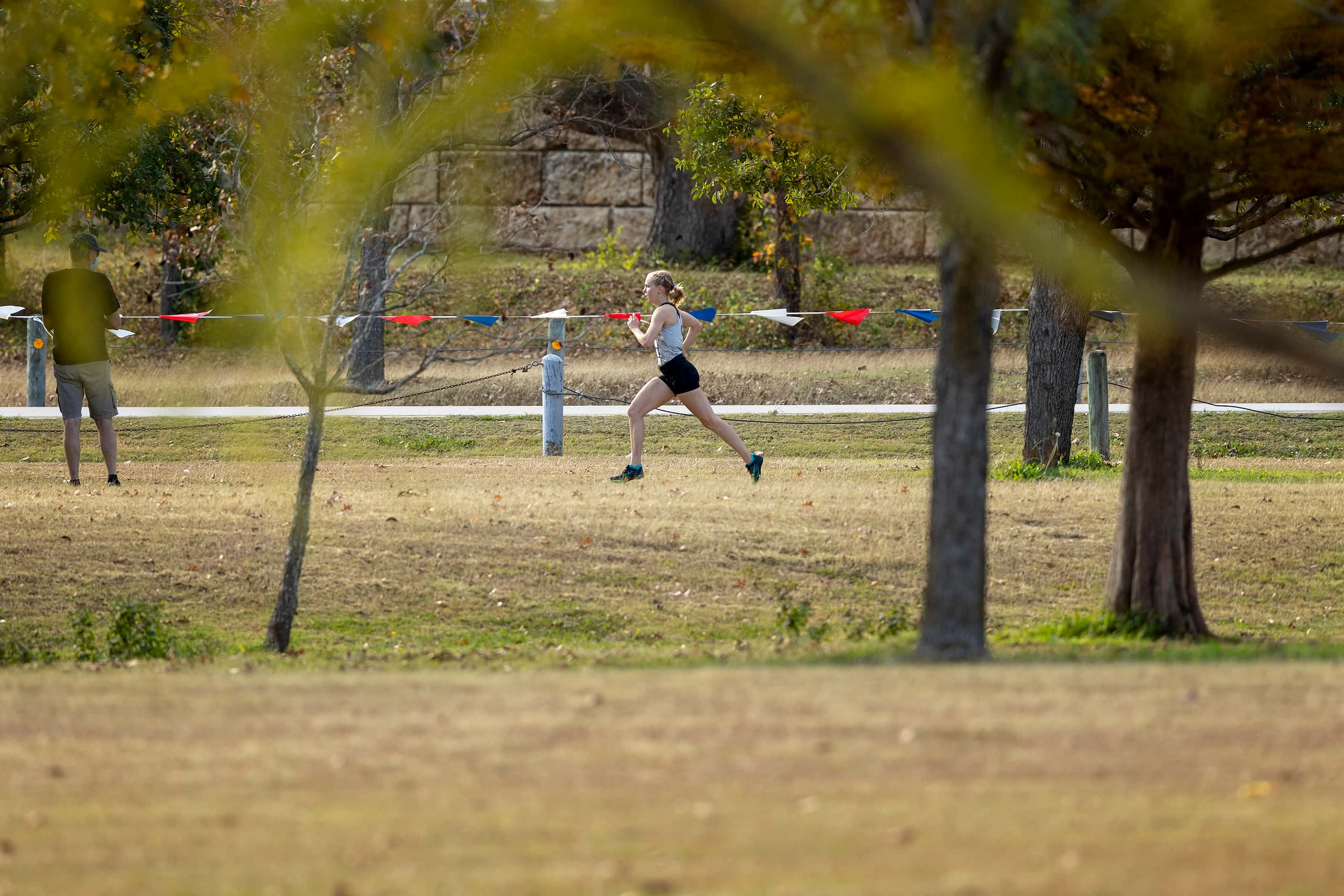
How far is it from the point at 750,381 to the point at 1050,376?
7.23 metres

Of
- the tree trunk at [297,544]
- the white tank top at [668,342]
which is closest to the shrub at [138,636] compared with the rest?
the tree trunk at [297,544]

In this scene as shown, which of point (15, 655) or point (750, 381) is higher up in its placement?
point (750, 381)

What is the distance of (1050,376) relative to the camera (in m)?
15.4

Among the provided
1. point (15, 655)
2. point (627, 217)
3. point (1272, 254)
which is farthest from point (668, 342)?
point (627, 217)

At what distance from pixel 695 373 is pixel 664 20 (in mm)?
6584

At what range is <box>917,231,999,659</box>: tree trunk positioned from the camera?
272 inches

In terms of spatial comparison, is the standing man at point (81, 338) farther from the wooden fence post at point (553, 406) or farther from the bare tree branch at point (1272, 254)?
the bare tree branch at point (1272, 254)

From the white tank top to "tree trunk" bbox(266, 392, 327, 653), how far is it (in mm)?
4455

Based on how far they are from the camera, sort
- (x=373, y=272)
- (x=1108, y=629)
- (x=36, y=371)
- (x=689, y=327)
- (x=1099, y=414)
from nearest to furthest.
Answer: (x=1108, y=629) < (x=373, y=272) < (x=689, y=327) < (x=1099, y=414) < (x=36, y=371)

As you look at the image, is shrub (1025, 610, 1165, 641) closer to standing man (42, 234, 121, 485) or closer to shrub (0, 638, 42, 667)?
shrub (0, 638, 42, 667)

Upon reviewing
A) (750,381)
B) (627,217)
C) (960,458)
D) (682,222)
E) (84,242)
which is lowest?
(960,458)

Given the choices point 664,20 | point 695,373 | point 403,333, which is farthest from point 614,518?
point 403,333

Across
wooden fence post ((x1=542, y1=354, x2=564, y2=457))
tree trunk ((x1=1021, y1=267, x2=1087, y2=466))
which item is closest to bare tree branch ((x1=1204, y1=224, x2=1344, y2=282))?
tree trunk ((x1=1021, y1=267, x2=1087, y2=466))

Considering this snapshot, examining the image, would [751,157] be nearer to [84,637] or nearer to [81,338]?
A: [81,338]
